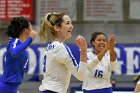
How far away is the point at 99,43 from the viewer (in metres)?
6.01

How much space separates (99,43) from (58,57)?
2119 millimetres

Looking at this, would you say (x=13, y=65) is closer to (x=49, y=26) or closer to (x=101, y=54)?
(x=101, y=54)

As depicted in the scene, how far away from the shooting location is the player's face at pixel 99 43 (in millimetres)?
5984

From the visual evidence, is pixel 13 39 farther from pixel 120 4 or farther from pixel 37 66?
pixel 120 4

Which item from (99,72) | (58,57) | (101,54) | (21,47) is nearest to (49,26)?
(58,57)

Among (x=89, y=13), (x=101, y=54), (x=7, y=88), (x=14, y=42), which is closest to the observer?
(x=14, y=42)

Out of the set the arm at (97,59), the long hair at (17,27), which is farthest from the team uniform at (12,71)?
the arm at (97,59)

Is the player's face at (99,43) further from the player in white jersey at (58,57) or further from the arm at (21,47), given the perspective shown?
the player in white jersey at (58,57)

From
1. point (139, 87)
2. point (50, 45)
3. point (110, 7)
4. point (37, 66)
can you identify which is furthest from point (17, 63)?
point (110, 7)

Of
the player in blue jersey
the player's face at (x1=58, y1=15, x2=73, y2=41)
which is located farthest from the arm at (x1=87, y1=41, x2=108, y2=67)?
the player's face at (x1=58, y1=15, x2=73, y2=41)

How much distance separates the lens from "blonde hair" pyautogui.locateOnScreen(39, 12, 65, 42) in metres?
4.07

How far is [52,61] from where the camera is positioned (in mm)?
3990

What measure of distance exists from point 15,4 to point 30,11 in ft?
1.20

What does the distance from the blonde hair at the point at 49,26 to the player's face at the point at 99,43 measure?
6.36ft
